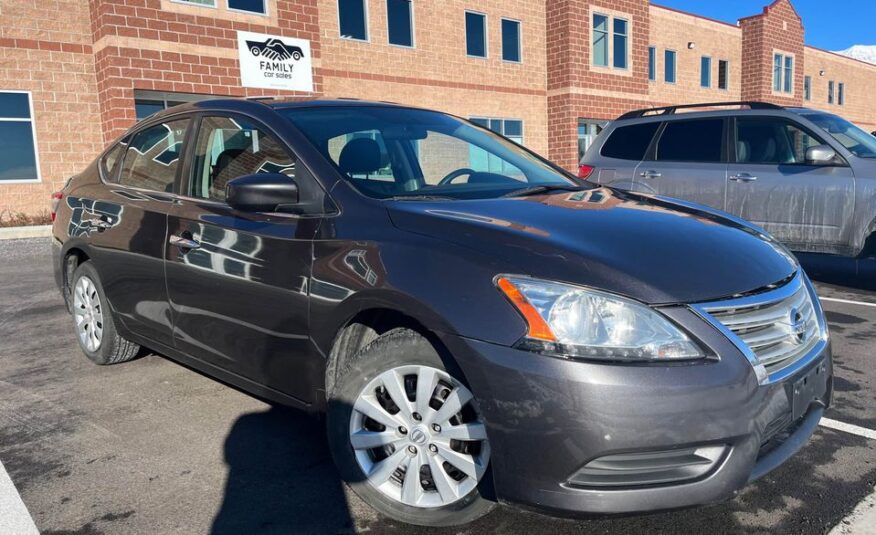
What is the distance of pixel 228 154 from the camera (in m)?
3.51

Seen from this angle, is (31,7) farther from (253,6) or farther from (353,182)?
(353,182)

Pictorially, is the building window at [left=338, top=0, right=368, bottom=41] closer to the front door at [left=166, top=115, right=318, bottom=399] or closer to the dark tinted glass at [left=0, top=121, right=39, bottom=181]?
the dark tinted glass at [left=0, top=121, right=39, bottom=181]

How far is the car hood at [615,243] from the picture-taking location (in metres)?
2.19

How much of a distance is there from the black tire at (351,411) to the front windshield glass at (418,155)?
689 millimetres

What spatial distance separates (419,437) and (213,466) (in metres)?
1.22

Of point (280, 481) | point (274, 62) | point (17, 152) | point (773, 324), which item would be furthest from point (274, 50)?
point (773, 324)

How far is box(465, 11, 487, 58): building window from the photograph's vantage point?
2112 cm

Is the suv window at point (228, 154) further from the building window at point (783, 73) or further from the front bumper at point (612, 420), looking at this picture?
the building window at point (783, 73)

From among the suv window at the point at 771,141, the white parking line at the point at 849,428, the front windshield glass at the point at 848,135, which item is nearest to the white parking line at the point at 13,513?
the white parking line at the point at 849,428

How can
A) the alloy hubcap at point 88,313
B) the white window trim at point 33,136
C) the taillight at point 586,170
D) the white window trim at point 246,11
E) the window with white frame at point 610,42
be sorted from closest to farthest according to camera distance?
the alloy hubcap at point 88,313, the taillight at point 586,170, the white window trim at point 33,136, the white window trim at point 246,11, the window with white frame at point 610,42

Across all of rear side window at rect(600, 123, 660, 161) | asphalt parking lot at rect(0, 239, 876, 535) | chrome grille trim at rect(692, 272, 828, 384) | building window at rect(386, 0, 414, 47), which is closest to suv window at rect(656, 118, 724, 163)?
rear side window at rect(600, 123, 660, 161)

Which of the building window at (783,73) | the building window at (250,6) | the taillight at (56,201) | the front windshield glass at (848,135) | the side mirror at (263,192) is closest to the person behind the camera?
the side mirror at (263,192)

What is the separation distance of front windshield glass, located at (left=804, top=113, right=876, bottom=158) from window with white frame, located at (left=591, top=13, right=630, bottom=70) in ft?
55.7

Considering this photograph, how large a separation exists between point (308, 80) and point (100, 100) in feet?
15.2
